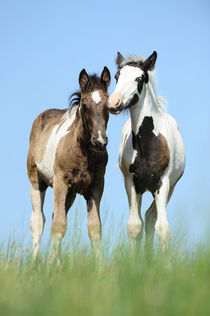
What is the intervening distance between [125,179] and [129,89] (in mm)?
1388

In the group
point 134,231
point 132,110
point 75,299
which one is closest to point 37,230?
point 134,231

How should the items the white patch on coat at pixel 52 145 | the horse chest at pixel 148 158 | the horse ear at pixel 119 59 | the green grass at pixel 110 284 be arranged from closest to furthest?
the green grass at pixel 110 284 < the horse chest at pixel 148 158 < the horse ear at pixel 119 59 < the white patch on coat at pixel 52 145

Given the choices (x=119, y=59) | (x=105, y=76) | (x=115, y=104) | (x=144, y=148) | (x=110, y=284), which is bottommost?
(x=110, y=284)

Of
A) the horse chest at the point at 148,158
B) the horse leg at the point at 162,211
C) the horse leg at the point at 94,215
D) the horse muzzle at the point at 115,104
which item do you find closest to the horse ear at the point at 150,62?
the horse chest at the point at 148,158

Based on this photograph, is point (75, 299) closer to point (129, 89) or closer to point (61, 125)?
point (129, 89)

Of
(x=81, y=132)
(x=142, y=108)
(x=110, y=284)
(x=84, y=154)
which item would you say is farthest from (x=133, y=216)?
(x=110, y=284)

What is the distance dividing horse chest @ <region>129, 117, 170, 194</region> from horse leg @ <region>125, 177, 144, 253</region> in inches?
4.6

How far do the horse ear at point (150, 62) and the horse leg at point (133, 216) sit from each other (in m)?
1.67

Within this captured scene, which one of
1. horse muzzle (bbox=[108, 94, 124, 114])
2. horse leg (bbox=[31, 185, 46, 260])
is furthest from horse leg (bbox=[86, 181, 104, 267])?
horse leg (bbox=[31, 185, 46, 260])

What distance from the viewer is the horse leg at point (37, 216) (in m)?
8.40

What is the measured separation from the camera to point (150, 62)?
23.0 ft

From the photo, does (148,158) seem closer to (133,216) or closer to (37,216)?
(133,216)

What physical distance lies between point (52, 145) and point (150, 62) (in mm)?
2064

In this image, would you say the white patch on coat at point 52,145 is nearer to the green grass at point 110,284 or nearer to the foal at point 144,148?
the foal at point 144,148
